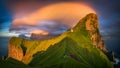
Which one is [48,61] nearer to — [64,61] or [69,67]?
[64,61]

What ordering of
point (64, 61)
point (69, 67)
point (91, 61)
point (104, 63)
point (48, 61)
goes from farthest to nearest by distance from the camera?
point (104, 63), point (91, 61), point (48, 61), point (64, 61), point (69, 67)

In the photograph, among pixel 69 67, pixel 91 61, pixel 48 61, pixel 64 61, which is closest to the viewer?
pixel 69 67

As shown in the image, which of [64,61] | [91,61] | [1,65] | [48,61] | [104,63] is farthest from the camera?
[104,63]

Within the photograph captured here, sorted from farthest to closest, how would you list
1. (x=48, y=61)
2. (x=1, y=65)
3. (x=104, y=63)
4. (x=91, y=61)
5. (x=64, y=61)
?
(x=104, y=63) → (x=91, y=61) → (x=48, y=61) → (x=64, y=61) → (x=1, y=65)

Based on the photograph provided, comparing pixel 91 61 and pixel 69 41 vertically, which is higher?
pixel 69 41

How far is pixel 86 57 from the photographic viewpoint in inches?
6949

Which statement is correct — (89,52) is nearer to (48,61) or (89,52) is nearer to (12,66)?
(48,61)

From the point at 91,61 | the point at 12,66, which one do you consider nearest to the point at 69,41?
the point at 91,61

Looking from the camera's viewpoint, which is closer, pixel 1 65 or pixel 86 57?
pixel 1 65

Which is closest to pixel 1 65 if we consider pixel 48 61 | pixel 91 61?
pixel 48 61

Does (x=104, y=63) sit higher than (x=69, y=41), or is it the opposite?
(x=69, y=41)

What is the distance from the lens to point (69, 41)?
622ft

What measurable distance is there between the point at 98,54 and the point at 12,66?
96.9 meters

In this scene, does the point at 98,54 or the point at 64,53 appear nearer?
the point at 64,53
